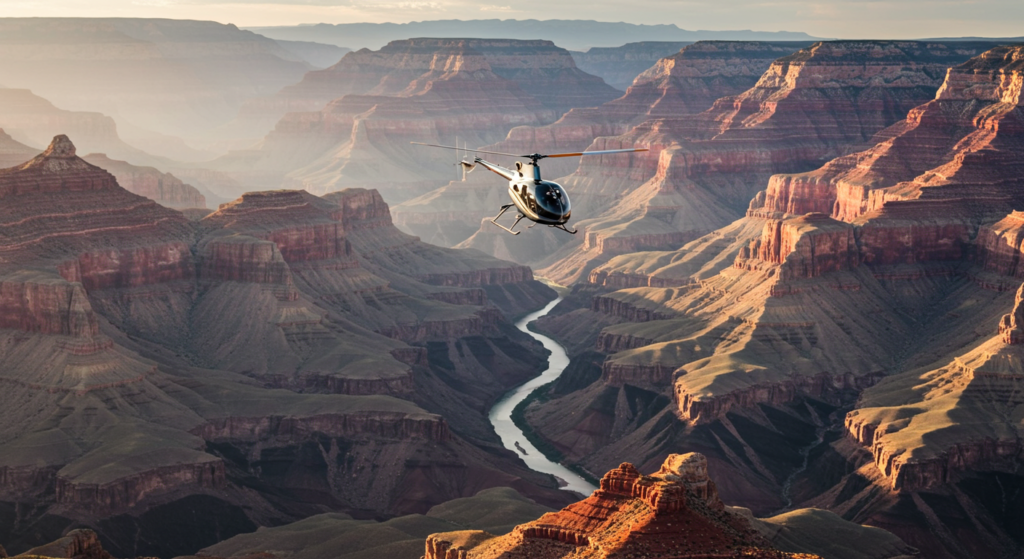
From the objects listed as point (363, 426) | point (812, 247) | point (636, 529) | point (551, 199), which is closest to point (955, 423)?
point (812, 247)

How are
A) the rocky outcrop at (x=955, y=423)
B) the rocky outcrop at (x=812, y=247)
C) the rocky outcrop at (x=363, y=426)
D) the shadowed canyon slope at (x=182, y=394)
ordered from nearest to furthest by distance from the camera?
1. the shadowed canyon slope at (x=182, y=394)
2. the rocky outcrop at (x=955, y=423)
3. the rocky outcrop at (x=363, y=426)
4. the rocky outcrop at (x=812, y=247)

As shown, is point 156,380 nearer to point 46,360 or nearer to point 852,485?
point 46,360

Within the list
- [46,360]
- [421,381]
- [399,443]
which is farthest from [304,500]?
[421,381]

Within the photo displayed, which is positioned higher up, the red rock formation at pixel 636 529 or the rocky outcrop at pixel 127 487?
the red rock formation at pixel 636 529

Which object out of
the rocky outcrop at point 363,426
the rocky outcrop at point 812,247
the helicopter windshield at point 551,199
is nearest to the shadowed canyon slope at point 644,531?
the helicopter windshield at point 551,199

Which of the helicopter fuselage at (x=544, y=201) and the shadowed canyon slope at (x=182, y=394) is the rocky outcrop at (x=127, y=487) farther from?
the helicopter fuselage at (x=544, y=201)

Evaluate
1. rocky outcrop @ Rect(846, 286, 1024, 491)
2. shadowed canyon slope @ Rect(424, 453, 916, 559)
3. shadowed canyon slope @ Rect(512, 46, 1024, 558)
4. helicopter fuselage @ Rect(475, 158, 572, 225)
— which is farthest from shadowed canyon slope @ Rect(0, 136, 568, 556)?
helicopter fuselage @ Rect(475, 158, 572, 225)

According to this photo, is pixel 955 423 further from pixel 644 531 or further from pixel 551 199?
pixel 644 531
